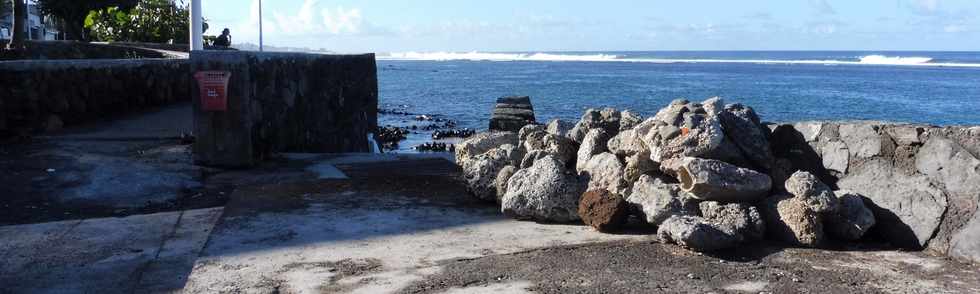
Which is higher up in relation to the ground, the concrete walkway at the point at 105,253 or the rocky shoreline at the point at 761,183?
the rocky shoreline at the point at 761,183

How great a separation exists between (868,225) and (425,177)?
13.9 feet

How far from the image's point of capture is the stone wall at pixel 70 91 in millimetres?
10719

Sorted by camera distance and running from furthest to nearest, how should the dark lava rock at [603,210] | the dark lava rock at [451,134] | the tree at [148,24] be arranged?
the tree at [148,24] → the dark lava rock at [451,134] → the dark lava rock at [603,210]

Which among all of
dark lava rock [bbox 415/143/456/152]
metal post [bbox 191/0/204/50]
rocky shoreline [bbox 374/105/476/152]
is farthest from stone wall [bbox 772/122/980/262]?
dark lava rock [bbox 415/143/456/152]

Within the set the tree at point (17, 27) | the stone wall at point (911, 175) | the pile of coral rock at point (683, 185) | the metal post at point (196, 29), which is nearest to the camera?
the stone wall at point (911, 175)

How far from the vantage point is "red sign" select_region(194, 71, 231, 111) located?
8883 millimetres

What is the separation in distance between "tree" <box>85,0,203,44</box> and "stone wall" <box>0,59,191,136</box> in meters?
14.9

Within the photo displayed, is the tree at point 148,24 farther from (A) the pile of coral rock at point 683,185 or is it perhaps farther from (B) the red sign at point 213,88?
(A) the pile of coral rock at point 683,185

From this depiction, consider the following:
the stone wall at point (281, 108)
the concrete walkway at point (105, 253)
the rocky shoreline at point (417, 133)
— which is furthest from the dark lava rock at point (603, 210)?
the rocky shoreline at point (417, 133)

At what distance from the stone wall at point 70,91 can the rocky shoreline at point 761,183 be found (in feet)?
22.0

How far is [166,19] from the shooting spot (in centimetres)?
2886

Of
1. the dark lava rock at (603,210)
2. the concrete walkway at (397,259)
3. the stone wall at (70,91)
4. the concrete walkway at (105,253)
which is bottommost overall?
the concrete walkway at (105,253)

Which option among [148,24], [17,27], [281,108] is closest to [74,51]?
[17,27]

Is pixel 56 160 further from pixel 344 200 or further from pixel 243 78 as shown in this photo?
pixel 344 200
